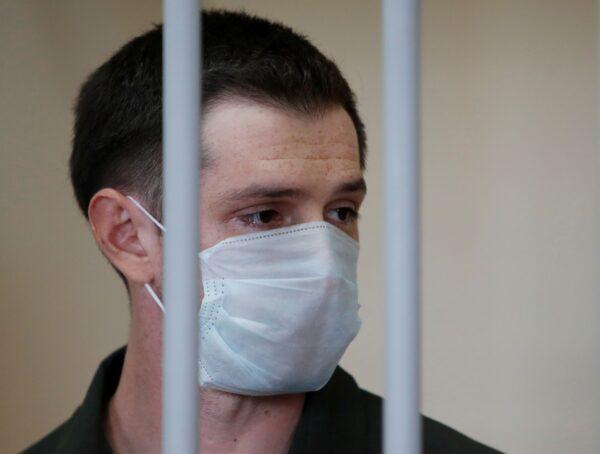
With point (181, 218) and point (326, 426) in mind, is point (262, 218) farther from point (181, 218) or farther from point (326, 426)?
point (181, 218)

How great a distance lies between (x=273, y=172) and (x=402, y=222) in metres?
0.81

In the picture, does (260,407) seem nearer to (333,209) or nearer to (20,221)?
(333,209)

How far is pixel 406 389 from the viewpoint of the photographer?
35 centimetres

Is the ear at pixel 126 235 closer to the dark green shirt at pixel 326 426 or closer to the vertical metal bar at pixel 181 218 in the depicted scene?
the dark green shirt at pixel 326 426

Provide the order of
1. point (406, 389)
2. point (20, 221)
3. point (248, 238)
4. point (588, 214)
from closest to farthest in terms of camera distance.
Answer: point (406, 389)
point (248, 238)
point (20, 221)
point (588, 214)

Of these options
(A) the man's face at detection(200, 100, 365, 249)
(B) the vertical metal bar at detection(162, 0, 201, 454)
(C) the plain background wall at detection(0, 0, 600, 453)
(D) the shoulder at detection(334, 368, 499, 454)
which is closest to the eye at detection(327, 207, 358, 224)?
(A) the man's face at detection(200, 100, 365, 249)

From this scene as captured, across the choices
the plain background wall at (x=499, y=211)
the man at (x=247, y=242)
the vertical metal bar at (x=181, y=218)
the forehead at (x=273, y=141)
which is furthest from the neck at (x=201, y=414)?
the plain background wall at (x=499, y=211)

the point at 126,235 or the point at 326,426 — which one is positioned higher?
the point at 126,235

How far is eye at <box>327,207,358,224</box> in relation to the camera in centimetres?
115

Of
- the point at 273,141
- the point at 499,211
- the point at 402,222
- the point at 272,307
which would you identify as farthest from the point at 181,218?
the point at 499,211

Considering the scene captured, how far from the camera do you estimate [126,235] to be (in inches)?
47.4

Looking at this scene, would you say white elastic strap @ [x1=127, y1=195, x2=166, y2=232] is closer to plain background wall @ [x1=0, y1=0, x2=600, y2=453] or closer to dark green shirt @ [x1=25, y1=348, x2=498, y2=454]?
dark green shirt @ [x1=25, y1=348, x2=498, y2=454]

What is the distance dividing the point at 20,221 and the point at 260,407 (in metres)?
0.65

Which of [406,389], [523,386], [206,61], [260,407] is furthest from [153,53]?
[523,386]
